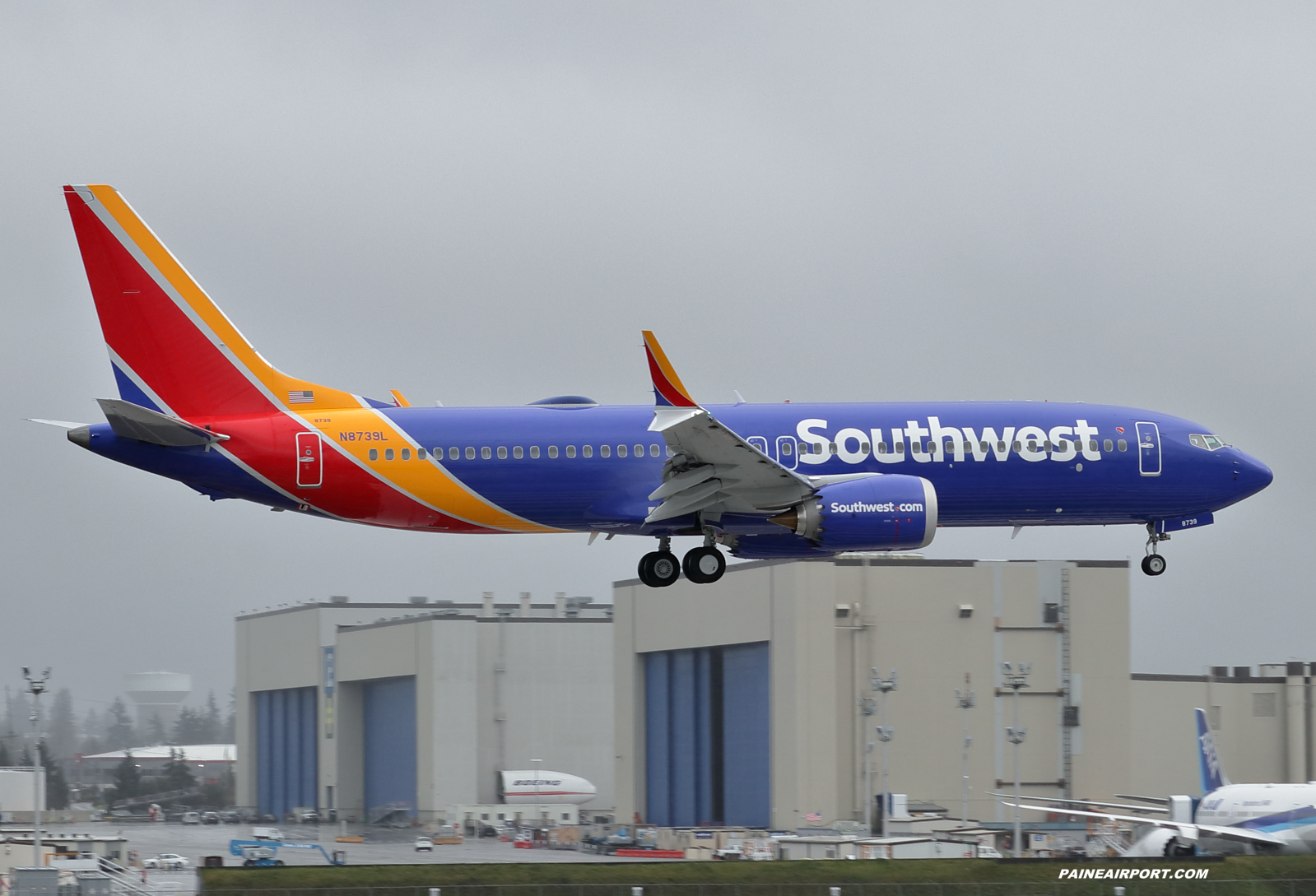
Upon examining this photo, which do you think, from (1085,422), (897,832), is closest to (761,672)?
(897,832)

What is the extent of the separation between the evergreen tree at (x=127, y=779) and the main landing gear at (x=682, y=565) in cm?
7439

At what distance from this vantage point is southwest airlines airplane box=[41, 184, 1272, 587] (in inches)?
1645

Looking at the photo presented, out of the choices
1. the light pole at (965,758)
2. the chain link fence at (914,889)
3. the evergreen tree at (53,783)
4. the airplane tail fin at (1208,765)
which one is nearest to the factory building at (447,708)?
the evergreen tree at (53,783)

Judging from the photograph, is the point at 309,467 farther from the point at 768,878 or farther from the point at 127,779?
the point at 127,779

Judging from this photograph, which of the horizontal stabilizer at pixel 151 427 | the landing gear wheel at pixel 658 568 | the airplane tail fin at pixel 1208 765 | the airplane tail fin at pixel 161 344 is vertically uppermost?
the airplane tail fin at pixel 161 344

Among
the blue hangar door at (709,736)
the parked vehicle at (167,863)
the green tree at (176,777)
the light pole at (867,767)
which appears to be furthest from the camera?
the green tree at (176,777)

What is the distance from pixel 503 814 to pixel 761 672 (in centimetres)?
3154

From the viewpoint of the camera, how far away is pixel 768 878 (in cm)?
4903

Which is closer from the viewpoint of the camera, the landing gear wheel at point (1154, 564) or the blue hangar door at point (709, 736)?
the landing gear wheel at point (1154, 564)

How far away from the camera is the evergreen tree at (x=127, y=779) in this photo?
111 metres

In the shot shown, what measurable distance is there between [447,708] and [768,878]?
7487 cm

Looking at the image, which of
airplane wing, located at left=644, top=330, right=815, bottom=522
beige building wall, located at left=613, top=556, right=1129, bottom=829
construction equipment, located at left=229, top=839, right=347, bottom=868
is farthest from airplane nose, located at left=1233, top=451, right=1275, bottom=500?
beige building wall, located at left=613, top=556, right=1129, bottom=829

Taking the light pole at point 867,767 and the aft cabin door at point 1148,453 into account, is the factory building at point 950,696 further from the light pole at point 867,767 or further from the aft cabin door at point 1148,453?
the aft cabin door at point 1148,453

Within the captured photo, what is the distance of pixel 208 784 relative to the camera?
140250 mm
